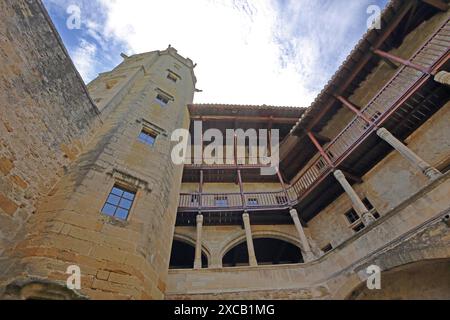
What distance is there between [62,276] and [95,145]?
4.81 metres

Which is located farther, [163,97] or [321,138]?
[321,138]

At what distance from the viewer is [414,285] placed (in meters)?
7.81

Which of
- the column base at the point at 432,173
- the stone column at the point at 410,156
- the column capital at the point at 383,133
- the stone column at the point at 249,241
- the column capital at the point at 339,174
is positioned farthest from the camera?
the column capital at the point at 339,174

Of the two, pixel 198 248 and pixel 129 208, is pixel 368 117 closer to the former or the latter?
pixel 198 248

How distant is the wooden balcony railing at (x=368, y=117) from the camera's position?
27.7ft

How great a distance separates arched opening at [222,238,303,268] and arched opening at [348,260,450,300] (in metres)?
5.40

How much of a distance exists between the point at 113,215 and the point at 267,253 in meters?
9.64

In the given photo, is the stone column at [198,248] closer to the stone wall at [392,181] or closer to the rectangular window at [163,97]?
the stone wall at [392,181]

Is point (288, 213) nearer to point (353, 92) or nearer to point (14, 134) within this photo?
point (353, 92)

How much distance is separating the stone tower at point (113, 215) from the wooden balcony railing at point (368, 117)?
381 cm

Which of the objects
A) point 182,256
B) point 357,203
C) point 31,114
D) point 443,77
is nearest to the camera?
point 31,114

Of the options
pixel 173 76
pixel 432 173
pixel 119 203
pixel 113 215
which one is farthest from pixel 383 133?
pixel 173 76

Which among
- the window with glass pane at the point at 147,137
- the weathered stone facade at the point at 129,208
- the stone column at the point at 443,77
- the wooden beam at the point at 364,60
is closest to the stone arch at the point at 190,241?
the weathered stone facade at the point at 129,208

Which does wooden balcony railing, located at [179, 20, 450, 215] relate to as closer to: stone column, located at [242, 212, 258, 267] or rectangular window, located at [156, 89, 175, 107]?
stone column, located at [242, 212, 258, 267]
